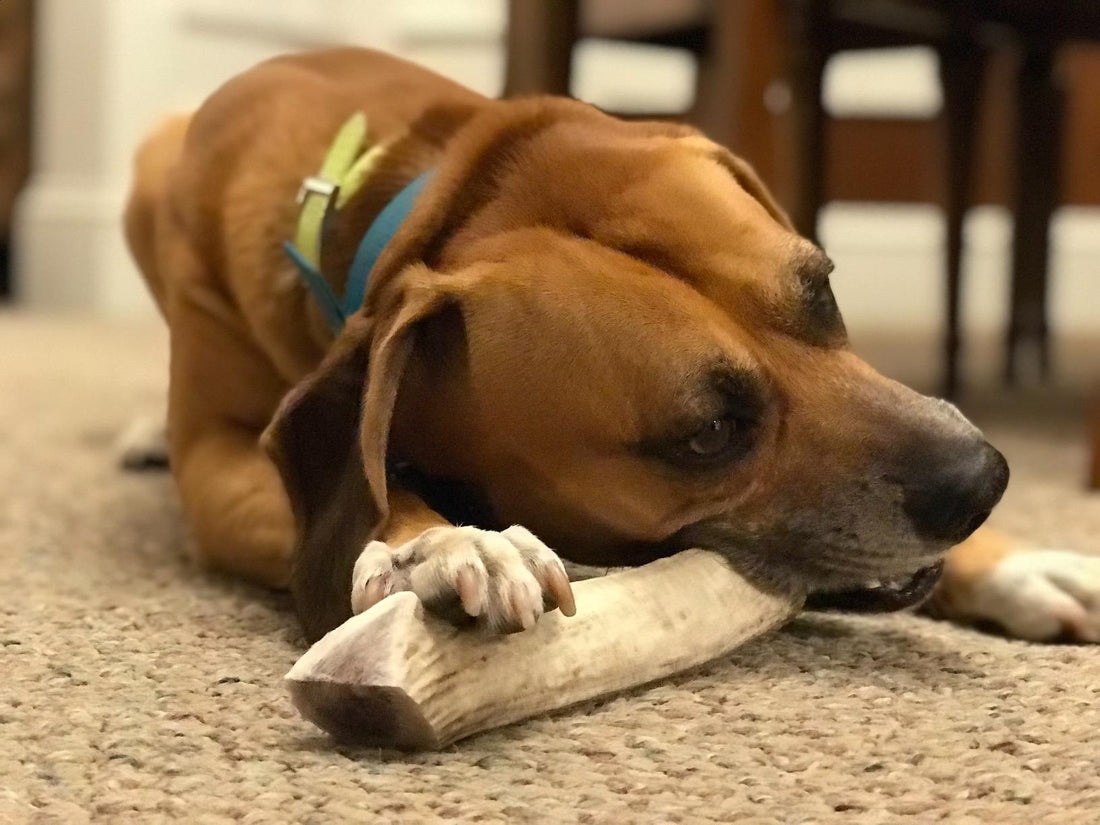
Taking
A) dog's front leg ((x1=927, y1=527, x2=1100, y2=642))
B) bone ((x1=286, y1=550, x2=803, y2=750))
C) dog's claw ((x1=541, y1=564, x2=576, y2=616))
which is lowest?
dog's front leg ((x1=927, y1=527, x2=1100, y2=642))

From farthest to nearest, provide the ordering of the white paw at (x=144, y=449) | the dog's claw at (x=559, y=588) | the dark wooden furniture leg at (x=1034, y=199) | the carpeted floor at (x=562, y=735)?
the dark wooden furniture leg at (x=1034, y=199) < the white paw at (x=144, y=449) < the dog's claw at (x=559, y=588) < the carpeted floor at (x=562, y=735)

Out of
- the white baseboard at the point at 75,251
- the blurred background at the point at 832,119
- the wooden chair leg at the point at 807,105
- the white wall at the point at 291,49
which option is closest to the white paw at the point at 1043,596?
the blurred background at the point at 832,119

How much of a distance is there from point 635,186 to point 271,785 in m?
0.62

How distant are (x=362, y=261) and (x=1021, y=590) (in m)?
0.69

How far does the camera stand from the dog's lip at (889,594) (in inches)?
45.7

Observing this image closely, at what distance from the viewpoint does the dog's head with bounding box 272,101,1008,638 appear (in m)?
1.10

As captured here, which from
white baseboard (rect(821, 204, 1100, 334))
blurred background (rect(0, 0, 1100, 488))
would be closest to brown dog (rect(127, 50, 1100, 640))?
blurred background (rect(0, 0, 1100, 488))

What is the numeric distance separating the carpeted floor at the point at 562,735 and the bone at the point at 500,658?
0.07 feet

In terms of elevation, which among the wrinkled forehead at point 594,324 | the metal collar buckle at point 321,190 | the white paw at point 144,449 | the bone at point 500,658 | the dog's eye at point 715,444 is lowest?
the white paw at point 144,449

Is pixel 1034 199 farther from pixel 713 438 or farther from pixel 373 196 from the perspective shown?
pixel 713 438

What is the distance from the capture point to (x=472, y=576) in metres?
0.92

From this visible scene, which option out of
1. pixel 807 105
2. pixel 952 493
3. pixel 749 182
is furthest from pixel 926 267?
pixel 952 493

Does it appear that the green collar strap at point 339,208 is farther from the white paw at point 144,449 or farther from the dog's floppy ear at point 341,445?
the white paw at point 144,449

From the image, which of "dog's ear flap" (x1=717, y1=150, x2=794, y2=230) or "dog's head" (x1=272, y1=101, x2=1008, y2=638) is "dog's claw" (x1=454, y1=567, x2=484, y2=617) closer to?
"dog's head" (x1=272, y1=101, x2=1008, y2=638)
